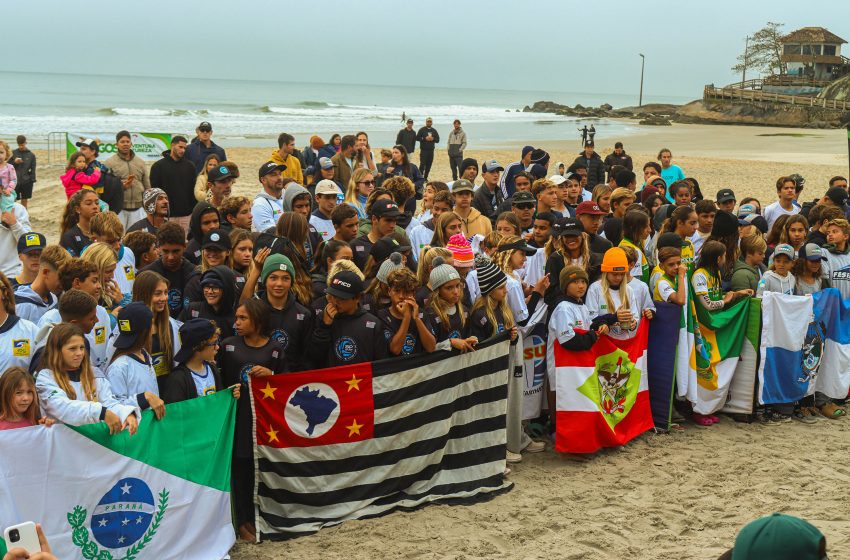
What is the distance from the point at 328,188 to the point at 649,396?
3.87 m

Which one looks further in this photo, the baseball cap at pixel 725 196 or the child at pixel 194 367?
the baseball cap at pixel 725 196

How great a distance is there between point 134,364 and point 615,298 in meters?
4.16

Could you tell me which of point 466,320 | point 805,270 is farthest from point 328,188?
point 805,270

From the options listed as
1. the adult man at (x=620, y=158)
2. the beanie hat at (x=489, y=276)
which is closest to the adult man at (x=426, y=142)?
the adult man at (x=620, y=158)

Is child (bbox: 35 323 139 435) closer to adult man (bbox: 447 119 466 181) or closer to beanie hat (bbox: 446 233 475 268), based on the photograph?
beanie hat (bbox: 446 233 475 268)

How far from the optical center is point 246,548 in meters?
6.00

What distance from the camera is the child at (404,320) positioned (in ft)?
21.0

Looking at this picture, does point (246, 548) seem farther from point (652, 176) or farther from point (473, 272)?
point (652, 176)

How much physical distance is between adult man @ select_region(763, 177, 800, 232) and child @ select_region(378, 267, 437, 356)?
22.5 ft

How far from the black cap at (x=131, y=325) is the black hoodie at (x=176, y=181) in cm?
694

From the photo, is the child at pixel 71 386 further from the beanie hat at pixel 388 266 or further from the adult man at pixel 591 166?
the adult man at pixel 591 166

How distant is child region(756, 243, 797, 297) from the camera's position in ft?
28.4

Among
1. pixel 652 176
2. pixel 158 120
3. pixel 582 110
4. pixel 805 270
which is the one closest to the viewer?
pixel 805 270

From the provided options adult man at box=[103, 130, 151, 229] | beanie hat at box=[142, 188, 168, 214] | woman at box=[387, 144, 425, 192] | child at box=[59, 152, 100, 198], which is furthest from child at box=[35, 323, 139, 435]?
woman at box=[387, 144, 425, 192]
